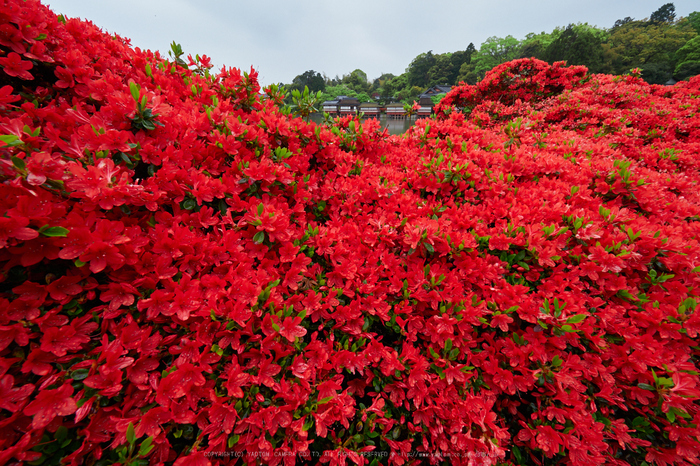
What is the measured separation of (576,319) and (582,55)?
2616 centimetres

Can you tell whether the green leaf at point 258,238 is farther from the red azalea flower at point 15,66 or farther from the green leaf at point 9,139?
the red azalea flower at point 15,66

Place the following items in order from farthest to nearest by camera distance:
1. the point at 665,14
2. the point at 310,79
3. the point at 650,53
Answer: the point at 310,79
the point at 665,14
the point at 650,53

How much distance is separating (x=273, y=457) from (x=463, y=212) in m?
2.10

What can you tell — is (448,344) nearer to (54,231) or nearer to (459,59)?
(54,231)

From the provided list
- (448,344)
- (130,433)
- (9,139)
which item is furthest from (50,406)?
(448,344)

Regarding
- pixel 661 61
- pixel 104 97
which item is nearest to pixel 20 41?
pixel 104 97

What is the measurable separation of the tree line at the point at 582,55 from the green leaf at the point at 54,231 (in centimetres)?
232

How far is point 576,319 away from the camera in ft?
4.98

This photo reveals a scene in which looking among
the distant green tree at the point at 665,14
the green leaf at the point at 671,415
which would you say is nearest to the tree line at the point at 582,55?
the distant green tree at the point at 665,14

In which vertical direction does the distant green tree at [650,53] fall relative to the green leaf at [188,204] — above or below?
above

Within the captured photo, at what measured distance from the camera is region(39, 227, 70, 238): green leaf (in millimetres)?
1044

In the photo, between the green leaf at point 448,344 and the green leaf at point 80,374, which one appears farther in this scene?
the green leaf at point 448,344

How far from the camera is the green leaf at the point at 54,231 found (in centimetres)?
104

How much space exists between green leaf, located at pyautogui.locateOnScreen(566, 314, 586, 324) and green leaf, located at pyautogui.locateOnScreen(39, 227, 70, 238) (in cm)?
268
